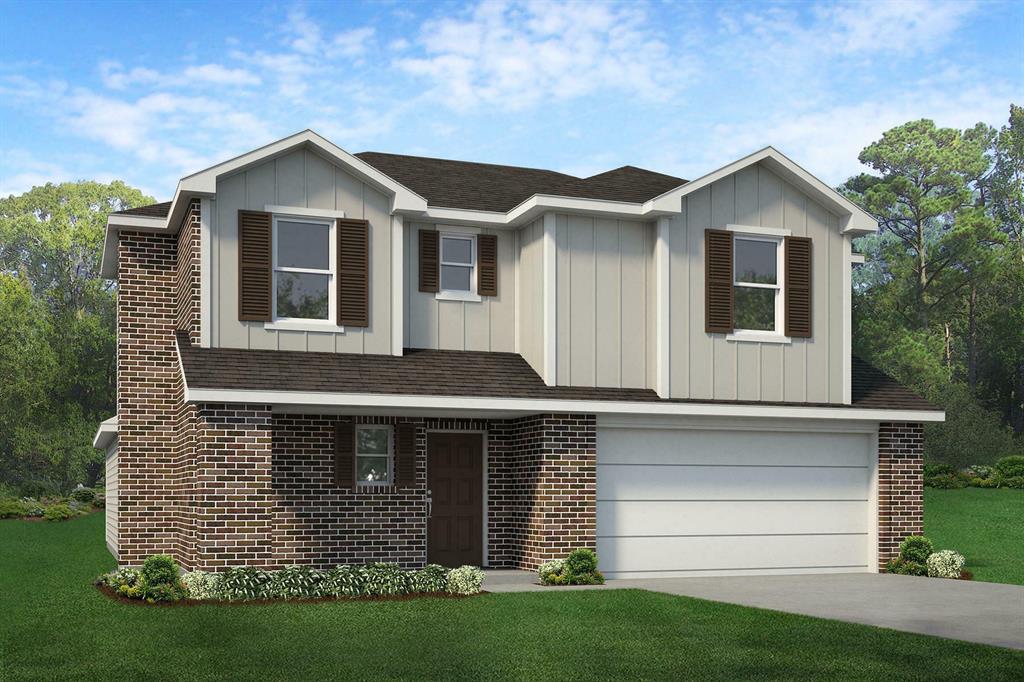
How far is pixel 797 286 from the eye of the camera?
19641 millimetres

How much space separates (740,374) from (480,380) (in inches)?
171

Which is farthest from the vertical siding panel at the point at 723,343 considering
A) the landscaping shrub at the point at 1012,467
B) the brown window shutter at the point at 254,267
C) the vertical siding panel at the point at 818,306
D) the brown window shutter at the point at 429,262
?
the landscaping shrub at the point at 1012,467

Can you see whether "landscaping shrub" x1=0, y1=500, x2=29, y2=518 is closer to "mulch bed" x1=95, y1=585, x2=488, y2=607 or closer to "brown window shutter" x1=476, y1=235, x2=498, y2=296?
"mulch bed" x1=95, y1=585, x2=488, y2=607

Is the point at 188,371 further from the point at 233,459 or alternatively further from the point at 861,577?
the point at 861,577

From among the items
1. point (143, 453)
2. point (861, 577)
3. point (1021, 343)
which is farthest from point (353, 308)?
point (1021, 343)

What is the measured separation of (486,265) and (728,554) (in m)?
6.05

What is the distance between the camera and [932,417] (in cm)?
1994

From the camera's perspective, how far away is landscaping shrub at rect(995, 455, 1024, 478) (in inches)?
1363

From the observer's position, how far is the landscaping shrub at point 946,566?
61.7ft

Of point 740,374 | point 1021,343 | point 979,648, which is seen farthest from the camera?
point 1021,343

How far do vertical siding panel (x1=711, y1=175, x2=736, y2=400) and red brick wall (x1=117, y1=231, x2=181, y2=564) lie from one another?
27.8 ft

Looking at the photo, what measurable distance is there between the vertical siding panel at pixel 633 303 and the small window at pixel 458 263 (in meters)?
2.44

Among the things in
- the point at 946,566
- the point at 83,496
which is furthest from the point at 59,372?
the point at 946,566

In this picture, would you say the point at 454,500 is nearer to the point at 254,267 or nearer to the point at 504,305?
the point at 504,305
